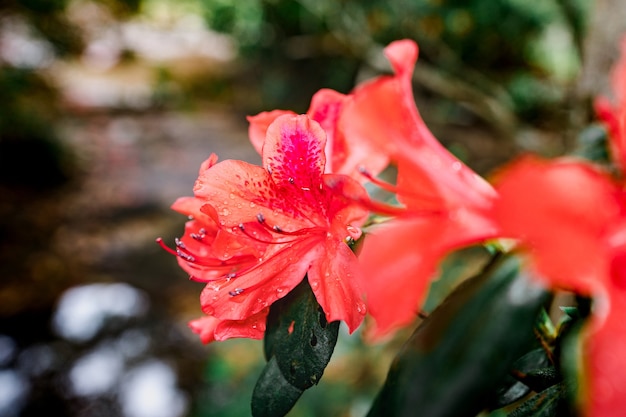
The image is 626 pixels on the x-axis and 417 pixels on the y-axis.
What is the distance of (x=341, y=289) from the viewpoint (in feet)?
1.47

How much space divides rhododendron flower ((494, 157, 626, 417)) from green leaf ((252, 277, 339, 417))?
23 cm

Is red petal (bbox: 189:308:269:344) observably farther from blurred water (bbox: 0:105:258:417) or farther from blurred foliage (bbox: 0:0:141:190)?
blurred foliage (bbox: 0:0:141:190)

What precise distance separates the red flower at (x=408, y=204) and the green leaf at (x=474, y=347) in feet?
0.10

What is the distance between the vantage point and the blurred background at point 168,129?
2479mm

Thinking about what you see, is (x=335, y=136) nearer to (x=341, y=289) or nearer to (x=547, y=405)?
(x=341, y=289)

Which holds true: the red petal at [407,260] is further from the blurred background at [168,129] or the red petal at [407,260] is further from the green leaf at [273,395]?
the blurred background at [168,129]

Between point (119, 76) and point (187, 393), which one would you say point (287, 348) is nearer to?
point (187, 393)

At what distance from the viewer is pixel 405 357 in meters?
0.38

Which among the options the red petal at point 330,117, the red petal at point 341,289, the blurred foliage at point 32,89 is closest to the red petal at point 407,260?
the red petal at point 341,289

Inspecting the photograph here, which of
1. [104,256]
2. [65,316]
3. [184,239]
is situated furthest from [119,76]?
[184,239]

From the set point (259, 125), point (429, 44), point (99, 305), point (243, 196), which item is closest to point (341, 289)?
point (243, 196)

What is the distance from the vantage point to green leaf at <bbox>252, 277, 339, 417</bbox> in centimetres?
47

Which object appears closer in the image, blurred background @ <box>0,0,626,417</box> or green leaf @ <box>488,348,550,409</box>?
green leaf @ <box>488,348,550,409</box>

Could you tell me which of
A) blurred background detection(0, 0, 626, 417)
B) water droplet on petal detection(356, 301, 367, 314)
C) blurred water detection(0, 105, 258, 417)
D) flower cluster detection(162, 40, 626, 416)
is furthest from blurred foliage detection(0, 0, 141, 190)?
water droplet on petal detection(356, 301, 367, 314)
